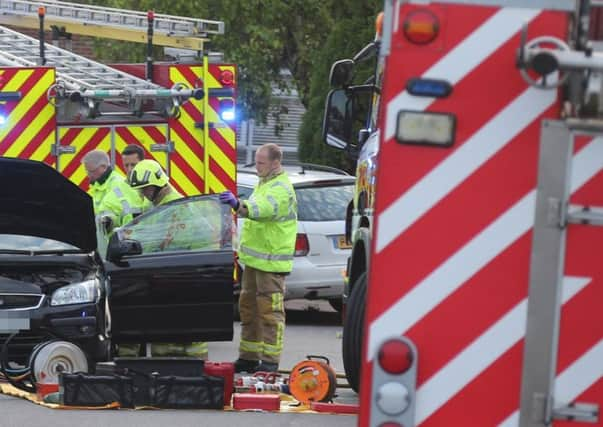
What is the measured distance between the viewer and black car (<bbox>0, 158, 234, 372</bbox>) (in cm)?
1030

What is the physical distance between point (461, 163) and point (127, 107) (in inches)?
397

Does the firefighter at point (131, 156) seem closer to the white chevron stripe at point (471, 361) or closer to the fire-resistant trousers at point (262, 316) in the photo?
the fire-resistant trousers at point (262, 316)

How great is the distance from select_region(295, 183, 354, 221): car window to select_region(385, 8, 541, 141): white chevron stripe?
36.9 ft

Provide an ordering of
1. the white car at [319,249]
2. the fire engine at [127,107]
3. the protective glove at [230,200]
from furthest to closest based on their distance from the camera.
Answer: the white car at [319,249] → the fire engine at [127,107] → the protective glove at [230,200]

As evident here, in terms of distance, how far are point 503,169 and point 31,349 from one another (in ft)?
21.4

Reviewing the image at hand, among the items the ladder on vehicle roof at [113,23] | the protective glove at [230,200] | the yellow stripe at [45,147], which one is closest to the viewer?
the protective glove at [230,200]

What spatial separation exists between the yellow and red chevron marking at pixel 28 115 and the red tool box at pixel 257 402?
5.07m

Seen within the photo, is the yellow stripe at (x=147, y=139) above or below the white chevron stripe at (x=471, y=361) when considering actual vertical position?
below

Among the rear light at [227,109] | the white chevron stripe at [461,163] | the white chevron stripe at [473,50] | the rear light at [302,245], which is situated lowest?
the rear light at [302,245]

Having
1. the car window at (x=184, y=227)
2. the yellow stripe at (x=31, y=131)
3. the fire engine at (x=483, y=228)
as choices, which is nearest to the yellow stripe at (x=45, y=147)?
the yellow stripe at (x=31, y=131)

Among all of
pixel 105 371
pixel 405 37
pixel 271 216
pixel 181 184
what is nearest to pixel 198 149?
pixel 181 184

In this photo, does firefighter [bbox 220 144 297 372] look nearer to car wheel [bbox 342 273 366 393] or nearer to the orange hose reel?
the orange hose reel

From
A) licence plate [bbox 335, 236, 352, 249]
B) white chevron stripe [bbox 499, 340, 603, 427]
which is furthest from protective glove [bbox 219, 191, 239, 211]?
white chevron stripe [bbox 499, 340, 603, 427]

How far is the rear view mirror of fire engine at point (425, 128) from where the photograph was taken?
425 centimetres
